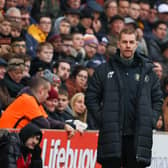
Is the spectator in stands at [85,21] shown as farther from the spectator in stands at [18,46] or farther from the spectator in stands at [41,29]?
the spectator in stands at [18,46]

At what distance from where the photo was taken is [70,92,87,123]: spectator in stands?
14.0m

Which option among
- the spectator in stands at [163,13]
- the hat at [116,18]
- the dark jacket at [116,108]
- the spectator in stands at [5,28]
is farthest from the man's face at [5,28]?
the spectator in stands at [163,13]

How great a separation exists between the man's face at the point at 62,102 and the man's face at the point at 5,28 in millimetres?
1827

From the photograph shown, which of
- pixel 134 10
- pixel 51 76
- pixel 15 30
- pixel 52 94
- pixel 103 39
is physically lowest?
pixel 52 94

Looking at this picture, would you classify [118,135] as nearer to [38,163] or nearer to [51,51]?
[38,163]

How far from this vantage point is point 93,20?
18547mm

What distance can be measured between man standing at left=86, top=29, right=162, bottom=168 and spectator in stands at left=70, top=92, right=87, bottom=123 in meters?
3.87

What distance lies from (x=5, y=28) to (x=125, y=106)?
5.26 metres

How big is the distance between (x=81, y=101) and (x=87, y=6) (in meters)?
5.26

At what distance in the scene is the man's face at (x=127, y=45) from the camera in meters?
9.94

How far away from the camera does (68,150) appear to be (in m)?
11.5

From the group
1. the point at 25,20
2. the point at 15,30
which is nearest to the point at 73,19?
the point at 25,20

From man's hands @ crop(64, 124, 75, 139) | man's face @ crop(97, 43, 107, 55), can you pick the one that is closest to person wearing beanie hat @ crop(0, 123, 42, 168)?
man's hands @ crop(64, 124, 75, 139)

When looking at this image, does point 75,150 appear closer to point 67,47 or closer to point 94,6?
point 67,47
